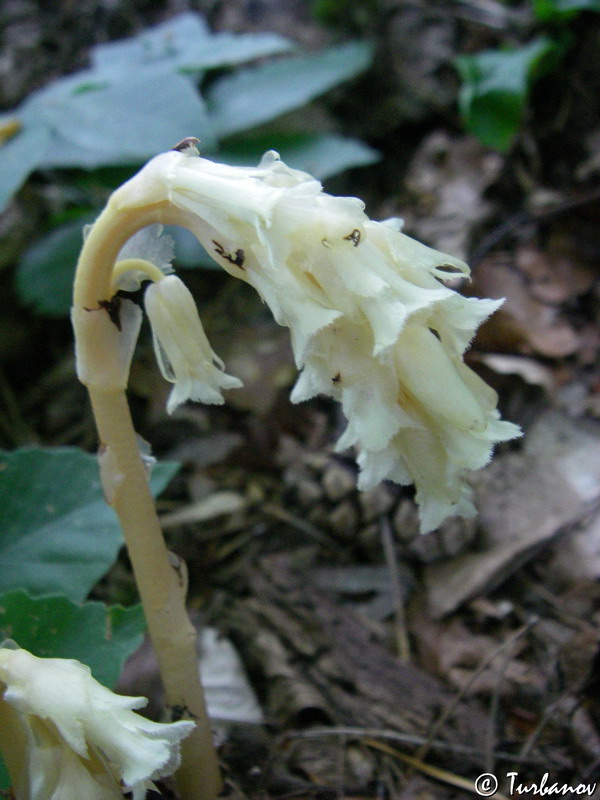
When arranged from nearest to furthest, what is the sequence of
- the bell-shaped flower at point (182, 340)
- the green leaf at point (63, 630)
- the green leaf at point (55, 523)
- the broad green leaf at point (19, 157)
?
the bell-shaped flower at point (182, 340) < the green leaf at point (63, 630) < the green leaf at point (55, 523) < the broad green leaf at point (19, 157)

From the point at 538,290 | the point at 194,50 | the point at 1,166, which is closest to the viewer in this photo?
the point at 1,166

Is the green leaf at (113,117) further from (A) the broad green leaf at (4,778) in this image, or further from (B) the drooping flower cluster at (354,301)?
(A) the broad green leaf at (4,778)

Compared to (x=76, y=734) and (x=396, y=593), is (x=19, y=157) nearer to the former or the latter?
(x=396, y=593)

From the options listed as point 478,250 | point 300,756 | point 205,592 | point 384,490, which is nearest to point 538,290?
point 478,250

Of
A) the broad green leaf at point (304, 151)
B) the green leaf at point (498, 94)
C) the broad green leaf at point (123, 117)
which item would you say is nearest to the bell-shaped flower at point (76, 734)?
the broad green leaf at point (123, 117)

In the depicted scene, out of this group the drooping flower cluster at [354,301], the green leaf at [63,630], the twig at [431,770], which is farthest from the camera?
the twig at [431,770]

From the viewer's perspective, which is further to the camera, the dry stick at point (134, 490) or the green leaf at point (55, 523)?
the green leaf at point (55, 523)

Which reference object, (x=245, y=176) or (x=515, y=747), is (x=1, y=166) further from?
(x=515, y=747)

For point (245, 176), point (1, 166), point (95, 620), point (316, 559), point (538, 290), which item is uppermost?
point (245, 176)
